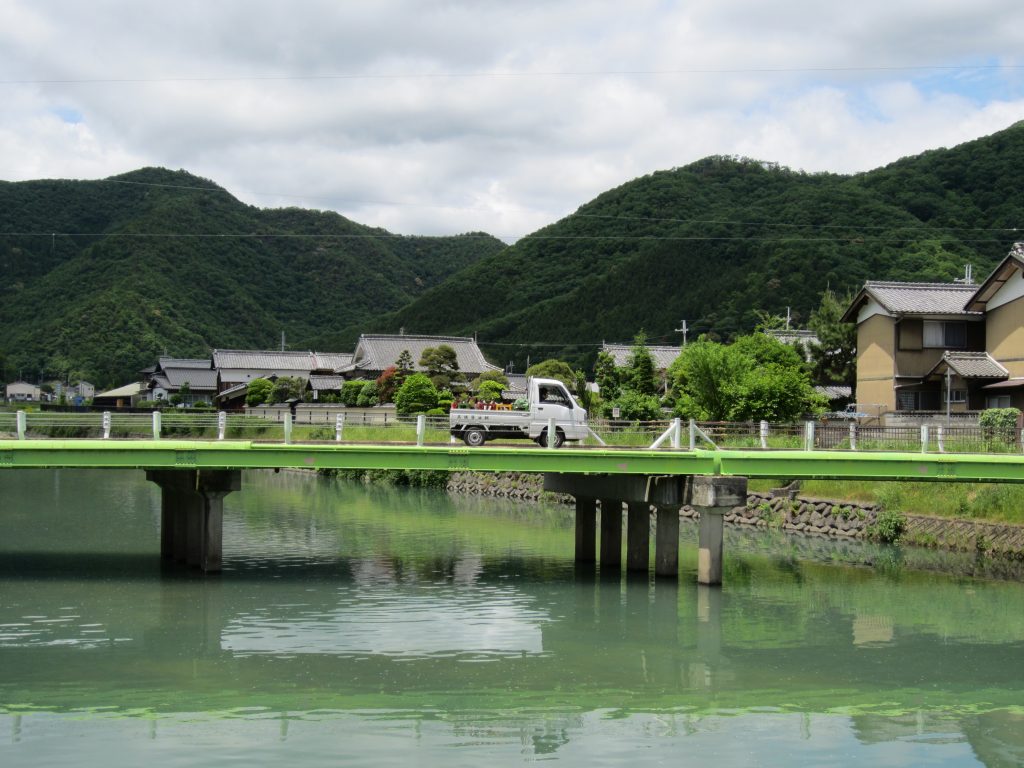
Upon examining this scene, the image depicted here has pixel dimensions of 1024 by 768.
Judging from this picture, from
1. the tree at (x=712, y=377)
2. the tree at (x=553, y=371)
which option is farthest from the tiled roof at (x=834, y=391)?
the tree at (x=712, y=377)

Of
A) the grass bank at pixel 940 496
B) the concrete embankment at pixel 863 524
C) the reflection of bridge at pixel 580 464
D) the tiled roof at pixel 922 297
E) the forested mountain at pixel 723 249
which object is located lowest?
the concrete embankment at pixel 863 524

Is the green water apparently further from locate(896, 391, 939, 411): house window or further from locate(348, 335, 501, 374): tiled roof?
locate(348, 335, 501, 374): tiled roof

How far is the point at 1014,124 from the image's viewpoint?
94188 mm

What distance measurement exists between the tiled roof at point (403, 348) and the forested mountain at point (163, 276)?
109 ft

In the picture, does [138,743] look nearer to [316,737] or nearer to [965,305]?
[316,737]

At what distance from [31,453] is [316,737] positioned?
51.2 feet

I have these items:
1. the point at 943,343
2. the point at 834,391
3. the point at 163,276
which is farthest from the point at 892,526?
the point at 163,276

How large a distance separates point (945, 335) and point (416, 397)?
3014 cm

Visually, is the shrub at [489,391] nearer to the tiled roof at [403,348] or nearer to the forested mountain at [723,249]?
the tiled roof at [403,348]

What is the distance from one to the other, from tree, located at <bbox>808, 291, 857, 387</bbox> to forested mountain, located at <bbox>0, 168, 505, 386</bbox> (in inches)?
3038

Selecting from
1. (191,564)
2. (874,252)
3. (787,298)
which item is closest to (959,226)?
(874,252)

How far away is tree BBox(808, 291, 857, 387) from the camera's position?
60.6 meters

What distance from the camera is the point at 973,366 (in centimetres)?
4659

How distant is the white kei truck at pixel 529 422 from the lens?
1329 inches
